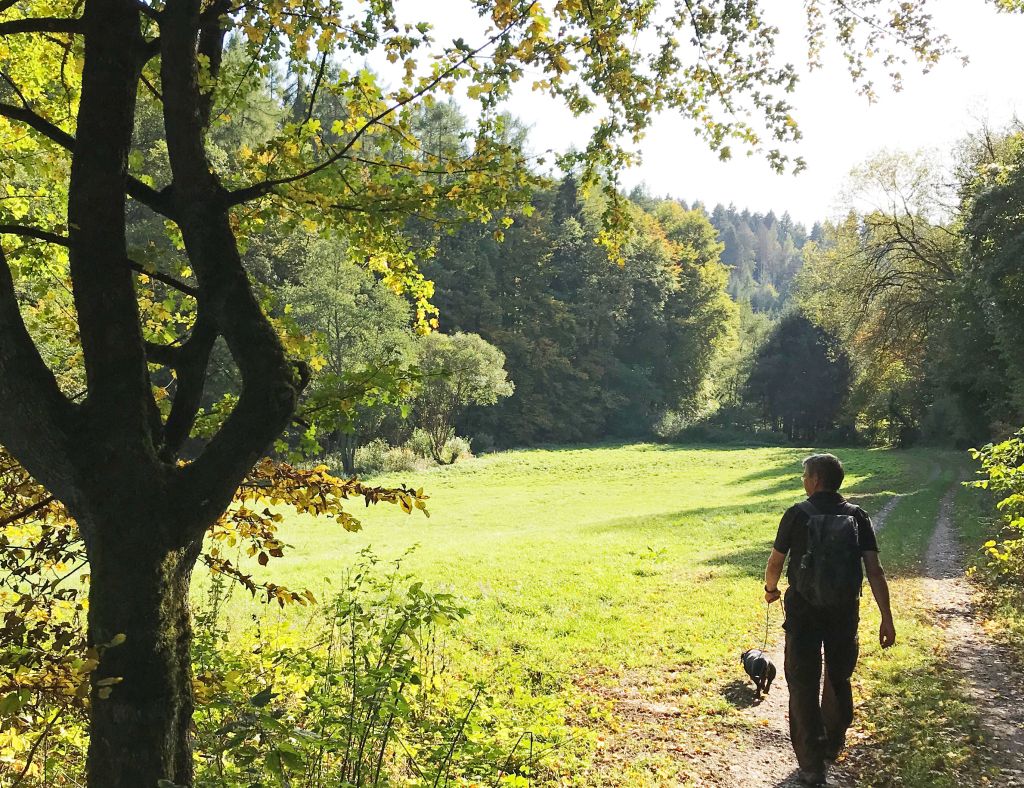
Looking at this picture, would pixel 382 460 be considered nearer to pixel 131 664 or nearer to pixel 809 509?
pixel 809 509

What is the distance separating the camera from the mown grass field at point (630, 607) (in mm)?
5199

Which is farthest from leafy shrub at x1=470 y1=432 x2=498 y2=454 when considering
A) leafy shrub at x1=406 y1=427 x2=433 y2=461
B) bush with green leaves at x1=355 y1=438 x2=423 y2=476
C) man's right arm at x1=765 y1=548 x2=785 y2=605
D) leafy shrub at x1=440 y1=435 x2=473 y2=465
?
man's right arm at x1=765 y1=548 x2=785 y2=605

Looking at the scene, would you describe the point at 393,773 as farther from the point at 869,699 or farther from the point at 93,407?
the point at 869,699

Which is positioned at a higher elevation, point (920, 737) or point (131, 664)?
point (131, 664)

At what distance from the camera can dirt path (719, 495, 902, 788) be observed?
15.6 feet

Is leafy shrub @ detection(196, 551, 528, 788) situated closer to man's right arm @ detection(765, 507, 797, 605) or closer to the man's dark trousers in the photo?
the man's dark trousers

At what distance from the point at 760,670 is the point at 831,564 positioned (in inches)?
91.9

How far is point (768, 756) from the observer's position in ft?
16.9

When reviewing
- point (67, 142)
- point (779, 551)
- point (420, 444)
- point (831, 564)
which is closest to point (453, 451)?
point (420, 444)

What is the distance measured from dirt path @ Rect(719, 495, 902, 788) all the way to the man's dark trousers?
9.9 inches

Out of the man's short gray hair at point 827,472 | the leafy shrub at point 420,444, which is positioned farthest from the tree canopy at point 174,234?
the leafy shrub at point 420,444

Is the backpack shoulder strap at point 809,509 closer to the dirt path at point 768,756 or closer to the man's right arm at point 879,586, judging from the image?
the man's right arm at point 879,586

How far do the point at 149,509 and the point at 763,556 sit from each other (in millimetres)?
12630

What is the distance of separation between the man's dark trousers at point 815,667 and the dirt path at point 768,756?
25cm
